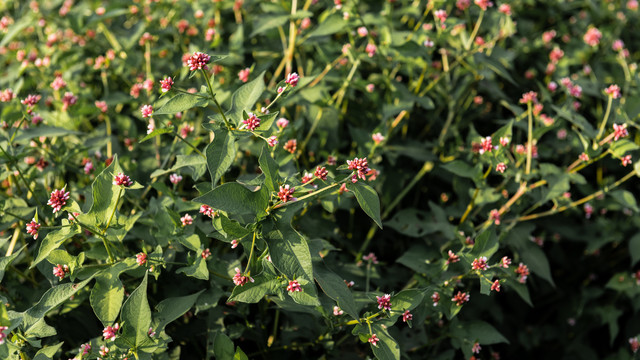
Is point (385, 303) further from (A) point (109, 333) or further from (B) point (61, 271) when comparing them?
(B) point (61, 271)

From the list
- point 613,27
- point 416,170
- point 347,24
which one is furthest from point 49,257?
point 613,27

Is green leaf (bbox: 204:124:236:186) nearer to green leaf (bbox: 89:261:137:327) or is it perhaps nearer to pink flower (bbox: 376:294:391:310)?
green leaf (bbox: 89:261:137:327)

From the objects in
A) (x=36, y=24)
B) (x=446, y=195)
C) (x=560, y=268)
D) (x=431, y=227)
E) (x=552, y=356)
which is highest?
(x=36, y=24)

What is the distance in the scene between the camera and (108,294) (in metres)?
1.86

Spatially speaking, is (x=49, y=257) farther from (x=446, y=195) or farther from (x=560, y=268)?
(x=560, y=268)

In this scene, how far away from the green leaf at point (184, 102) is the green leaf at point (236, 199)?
1.07 ft

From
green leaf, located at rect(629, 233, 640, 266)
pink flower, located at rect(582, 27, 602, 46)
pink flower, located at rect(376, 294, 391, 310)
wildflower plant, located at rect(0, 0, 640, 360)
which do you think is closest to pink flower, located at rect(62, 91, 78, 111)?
wildflower plant, located at rect(0, 0, 640, 360)

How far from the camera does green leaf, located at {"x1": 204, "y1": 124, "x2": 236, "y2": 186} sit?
1731mm

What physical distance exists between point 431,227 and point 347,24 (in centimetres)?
119

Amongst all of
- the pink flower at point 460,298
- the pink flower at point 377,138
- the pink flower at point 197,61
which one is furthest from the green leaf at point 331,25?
the pink flower at point 460,298

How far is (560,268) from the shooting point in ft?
11.9

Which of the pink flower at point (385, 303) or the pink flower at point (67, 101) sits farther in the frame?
the pink flower at point (67, 101)

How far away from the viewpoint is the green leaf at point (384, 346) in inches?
73.8

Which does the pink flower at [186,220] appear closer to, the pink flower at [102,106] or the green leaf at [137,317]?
the green leaf at [137,317]
